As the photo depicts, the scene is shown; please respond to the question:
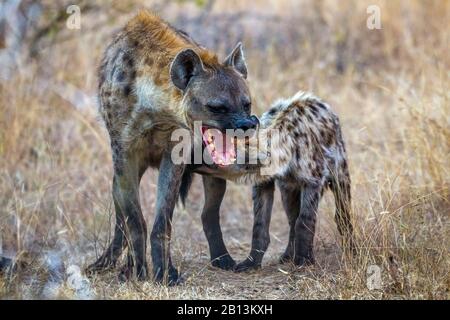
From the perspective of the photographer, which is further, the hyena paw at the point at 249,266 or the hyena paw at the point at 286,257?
the hyena paw at the point at 286,257

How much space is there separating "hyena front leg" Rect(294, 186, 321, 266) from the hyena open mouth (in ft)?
1.76

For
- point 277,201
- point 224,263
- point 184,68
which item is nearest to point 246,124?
point 184,68

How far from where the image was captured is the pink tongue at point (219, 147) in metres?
5.03

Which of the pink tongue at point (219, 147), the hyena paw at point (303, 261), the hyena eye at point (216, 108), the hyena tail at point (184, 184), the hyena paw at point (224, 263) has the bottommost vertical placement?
the hyena paw at point (224, 263)

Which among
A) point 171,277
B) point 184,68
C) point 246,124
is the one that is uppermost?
point 184,68

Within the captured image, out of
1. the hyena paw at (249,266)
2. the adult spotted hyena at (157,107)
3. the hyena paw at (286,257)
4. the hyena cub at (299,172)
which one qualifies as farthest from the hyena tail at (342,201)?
the adult spotted hyena at (157,107)

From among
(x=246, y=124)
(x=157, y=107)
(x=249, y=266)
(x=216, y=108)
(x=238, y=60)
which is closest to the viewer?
(x=246, y=124)

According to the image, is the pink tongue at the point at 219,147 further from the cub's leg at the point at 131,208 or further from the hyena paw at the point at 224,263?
the hyena paw at the point at 224,263

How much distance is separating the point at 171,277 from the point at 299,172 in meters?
1.03

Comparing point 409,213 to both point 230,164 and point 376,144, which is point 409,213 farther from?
point 376,144

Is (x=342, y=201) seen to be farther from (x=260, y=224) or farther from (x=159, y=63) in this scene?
(x=159, y=63)

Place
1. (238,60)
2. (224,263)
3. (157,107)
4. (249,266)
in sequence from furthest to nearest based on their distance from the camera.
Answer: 1. (224,263)
2. (249,266)
3. (238,60)
4. (157,107)

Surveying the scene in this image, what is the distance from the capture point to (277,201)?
7.48 metres

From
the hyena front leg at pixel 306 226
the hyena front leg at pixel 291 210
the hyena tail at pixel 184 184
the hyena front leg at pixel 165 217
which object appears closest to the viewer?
the hyena front leg at pixel 165 217
